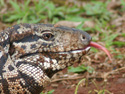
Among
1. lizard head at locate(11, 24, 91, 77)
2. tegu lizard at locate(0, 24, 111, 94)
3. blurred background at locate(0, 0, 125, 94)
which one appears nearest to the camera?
tegu lizard at locate(0, 24, 111, 94)

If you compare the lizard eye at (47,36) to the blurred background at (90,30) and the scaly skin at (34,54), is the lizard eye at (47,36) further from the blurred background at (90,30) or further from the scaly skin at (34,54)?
the blurred background at (90,30)

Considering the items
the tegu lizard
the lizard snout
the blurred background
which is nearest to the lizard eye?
the tegu lizard

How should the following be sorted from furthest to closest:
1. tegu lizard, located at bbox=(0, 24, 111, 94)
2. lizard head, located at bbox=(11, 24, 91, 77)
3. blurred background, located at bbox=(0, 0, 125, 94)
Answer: blurred background, located at bbox=(0, 0, 125, 94) < lizard head, located at bbox=(11, 24, 91, 77) < tegu lizard, located at bbox=(0, 24, 111, 94)

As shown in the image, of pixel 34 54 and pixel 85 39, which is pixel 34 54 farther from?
pixel 85 39

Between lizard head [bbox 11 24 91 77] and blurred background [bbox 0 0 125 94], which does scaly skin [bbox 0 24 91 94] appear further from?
blurred background [bbox 0 0 125 94]

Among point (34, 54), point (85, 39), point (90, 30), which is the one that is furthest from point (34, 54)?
point (90, 30)

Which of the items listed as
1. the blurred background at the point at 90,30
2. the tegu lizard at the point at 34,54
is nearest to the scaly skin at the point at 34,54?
the tegu lizard at the point at 34,54

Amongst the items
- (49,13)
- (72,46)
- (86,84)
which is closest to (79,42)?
(72,46)

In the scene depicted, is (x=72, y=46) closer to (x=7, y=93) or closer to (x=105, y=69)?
(x=7, y=93)

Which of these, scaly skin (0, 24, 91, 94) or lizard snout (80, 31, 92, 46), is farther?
lizard snout (80, 31, 92, 46)
